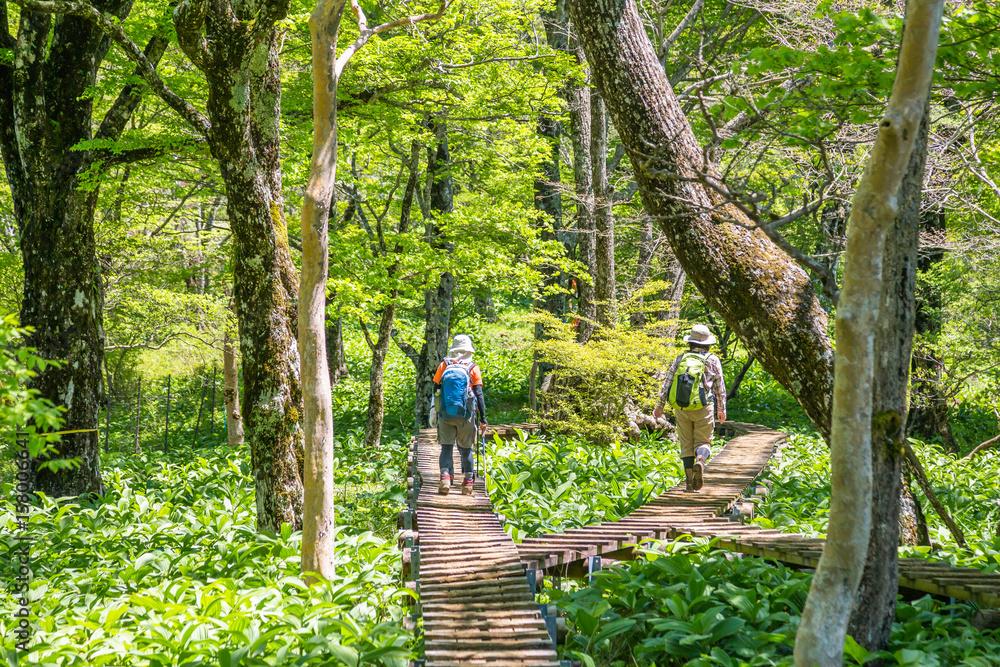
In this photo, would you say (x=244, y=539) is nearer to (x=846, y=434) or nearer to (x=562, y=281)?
(x=846, y=434)

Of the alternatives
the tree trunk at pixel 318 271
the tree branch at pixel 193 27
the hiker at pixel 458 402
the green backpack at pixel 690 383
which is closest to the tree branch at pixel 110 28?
the tree branch at pixel 193 27

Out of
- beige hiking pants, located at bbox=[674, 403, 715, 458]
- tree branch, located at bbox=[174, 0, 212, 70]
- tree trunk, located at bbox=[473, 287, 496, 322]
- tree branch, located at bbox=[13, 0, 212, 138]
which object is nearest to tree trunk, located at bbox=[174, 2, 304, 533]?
tree branch, located at bbox=[174, 0, 212, 70]

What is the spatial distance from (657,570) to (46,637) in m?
4.23

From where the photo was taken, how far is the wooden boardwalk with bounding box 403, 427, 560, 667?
414cm

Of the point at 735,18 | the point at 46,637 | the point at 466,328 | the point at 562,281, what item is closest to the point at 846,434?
the point at 46,637

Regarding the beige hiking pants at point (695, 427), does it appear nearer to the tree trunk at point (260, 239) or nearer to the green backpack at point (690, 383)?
the green backpack at point (690, 383)

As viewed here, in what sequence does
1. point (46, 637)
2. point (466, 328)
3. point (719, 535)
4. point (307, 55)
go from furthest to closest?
point (466, 328) < point (307, 55) < point (719, 535) < point (46, 637)

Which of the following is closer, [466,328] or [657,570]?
[657,570]

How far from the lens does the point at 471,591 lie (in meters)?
4.95

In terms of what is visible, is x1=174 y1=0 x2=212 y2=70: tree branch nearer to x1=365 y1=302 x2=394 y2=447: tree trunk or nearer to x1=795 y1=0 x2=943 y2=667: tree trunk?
x1=795 y1=0 x2=943 y2=667: tree trunk

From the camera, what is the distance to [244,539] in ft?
22.4

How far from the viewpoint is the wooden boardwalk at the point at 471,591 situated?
414 cm

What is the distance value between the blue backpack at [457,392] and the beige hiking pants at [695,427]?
231cm

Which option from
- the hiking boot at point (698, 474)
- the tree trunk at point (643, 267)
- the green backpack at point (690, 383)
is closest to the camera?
the green backpack at point (690, 383)
